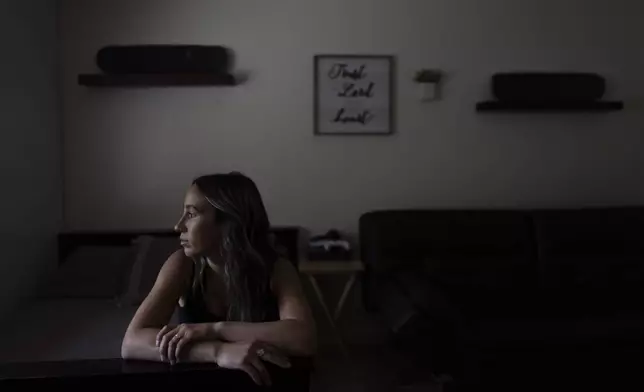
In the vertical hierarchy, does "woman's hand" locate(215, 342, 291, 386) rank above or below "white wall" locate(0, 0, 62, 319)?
below

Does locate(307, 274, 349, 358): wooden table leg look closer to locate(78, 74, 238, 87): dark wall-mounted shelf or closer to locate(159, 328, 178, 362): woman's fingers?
locate(78, 74, 238, 87): dark wall-mounted shelf

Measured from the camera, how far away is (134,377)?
1581 millimetres

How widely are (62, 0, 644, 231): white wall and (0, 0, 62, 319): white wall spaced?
19 centimetres

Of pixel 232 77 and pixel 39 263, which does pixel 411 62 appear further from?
pixel 39 263

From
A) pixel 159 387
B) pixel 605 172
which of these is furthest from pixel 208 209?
pixel 605 172

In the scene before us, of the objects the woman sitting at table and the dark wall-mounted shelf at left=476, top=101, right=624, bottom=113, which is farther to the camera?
the dark wall-mounted shelf at left=476, top=101, right=624, bottom=113

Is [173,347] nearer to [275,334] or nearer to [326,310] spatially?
[275,334]

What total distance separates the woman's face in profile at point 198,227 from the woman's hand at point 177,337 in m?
0.24

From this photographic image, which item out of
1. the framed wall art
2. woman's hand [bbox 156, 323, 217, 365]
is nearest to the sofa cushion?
the framed wall art

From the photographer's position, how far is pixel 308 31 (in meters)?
4.21

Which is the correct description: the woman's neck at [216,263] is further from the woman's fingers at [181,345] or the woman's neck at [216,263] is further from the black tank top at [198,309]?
the woman's fingers at [181,345]

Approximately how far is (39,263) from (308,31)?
6.59 feet

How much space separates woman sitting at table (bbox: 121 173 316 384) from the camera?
5.81 ft

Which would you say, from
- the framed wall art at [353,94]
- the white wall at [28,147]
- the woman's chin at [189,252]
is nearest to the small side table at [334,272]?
the framed wall art at [353,94]
